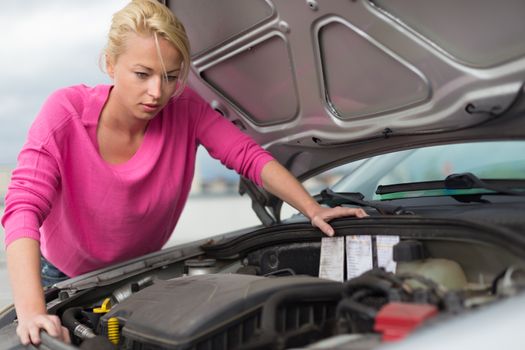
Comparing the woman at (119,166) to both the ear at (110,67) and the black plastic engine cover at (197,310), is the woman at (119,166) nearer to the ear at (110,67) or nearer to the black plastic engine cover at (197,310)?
the ear at (110,67)

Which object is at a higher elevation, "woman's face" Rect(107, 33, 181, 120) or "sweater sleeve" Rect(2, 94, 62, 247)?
"woman's face" Rect(107, 33, 181, 120)

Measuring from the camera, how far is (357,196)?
6.44 ft

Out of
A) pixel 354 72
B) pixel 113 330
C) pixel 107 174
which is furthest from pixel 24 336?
pixel 354 72

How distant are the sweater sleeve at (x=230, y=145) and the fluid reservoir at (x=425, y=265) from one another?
0.66 m

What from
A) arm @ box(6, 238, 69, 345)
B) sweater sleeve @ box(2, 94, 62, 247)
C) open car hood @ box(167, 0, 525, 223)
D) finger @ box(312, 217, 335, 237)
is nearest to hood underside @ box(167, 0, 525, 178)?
open car hood @ box(167, 0, 525, 223)

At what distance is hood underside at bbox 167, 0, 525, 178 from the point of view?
A: 1.67m

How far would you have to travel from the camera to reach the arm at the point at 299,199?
172 centimetres

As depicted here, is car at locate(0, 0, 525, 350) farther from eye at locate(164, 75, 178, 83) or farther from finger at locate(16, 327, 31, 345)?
eye at locate(164, 75, 178, 83)

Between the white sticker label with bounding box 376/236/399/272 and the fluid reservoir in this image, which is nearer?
the fluid reservoir

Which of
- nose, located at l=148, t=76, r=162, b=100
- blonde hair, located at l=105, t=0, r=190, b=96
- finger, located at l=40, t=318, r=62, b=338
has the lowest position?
finger, located at l=40, t=318, r=62, b=338

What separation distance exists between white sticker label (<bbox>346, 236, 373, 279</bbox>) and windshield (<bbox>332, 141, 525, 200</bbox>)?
1.43 feet

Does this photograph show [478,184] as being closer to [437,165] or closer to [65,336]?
[437,165]

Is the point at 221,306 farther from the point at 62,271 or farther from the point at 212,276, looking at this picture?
the point at 62,271

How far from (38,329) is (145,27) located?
842 mm
